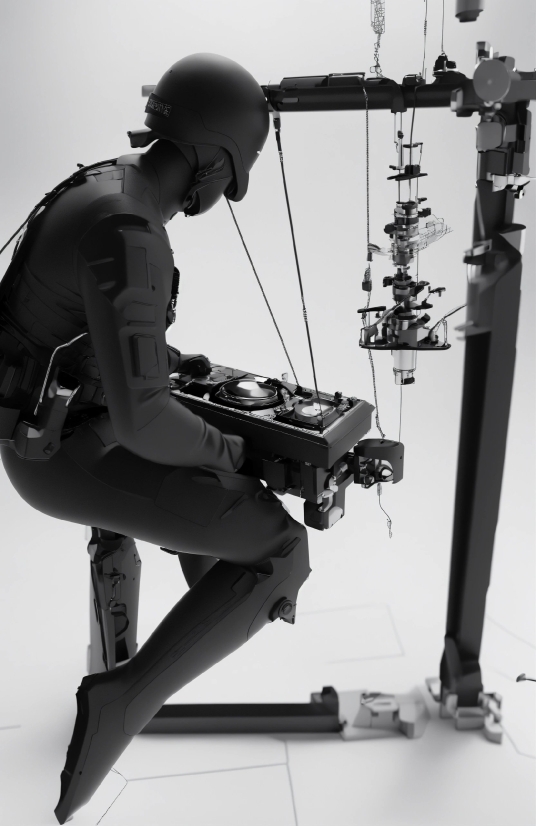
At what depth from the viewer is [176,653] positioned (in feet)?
7.26

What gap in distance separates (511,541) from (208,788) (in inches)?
60.6

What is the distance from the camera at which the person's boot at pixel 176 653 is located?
2217mm

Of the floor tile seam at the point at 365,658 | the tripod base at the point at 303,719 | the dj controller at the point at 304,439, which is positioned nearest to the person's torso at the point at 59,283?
the dj controller at the point at 304,439

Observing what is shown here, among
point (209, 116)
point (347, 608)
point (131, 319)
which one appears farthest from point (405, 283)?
point (347, 608)

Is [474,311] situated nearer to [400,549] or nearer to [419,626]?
[419,626]

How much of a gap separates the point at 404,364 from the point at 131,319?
0.72 metres

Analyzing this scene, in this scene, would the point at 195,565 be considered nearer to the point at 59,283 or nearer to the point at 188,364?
the point at 188,364

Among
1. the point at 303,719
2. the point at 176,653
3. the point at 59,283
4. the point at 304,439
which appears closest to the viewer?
the point at 59,283

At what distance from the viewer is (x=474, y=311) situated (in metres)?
2.09

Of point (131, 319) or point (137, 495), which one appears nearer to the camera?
point (131, 319)

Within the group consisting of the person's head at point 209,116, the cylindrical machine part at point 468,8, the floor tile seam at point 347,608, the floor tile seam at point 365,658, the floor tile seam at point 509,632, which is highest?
the cylindrical machine part at point 468,8

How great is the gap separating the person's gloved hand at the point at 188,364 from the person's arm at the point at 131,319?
1.80 feet

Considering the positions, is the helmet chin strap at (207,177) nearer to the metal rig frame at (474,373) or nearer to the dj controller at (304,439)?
the metal rig frame at (474,373)

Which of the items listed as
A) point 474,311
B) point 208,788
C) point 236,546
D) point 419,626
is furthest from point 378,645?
point 474,311
